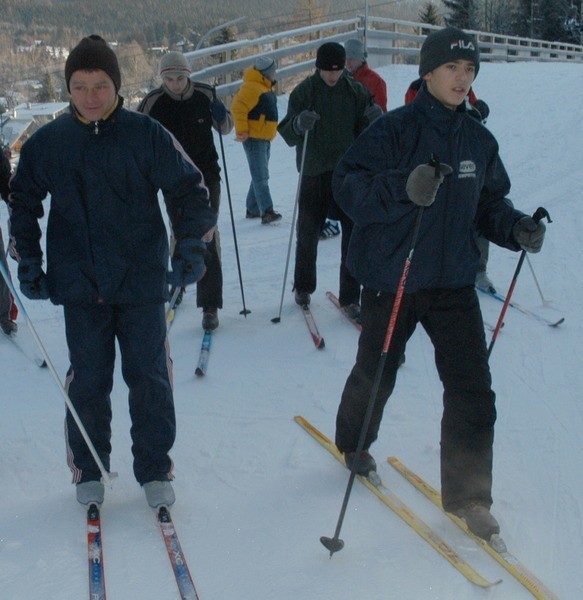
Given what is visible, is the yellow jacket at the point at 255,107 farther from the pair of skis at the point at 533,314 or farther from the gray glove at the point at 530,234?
the gray glove at the point at 530,234

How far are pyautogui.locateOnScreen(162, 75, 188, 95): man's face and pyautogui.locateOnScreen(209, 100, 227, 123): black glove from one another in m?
0.23

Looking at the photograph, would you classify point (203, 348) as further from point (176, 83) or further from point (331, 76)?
point (331, 76)

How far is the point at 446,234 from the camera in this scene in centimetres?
271

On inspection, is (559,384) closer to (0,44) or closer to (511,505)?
(511,505)

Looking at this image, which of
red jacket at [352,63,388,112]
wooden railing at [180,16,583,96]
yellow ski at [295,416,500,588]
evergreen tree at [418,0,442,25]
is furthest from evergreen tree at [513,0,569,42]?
yellow ski at [295,416,500,588]

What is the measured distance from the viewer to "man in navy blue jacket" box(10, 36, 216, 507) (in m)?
2.62

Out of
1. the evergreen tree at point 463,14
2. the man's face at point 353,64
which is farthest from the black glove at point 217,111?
the evergreen tree at point 463,14

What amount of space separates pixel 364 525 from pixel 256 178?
5.65 meters

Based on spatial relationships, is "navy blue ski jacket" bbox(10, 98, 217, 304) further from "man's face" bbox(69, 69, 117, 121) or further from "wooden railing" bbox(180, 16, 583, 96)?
"wooden railing" bbox(180, 16, 583, 96)

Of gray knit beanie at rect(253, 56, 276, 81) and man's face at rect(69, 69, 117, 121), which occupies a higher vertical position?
man's face at rect(69, 69, 117, 121)

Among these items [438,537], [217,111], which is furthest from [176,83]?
[438,537]

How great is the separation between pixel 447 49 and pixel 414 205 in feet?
1.91

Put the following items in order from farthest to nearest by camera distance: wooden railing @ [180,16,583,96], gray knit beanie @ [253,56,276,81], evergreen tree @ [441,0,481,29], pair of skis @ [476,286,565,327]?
evergreen tree @ [441,0,481,29], wooden railing @ [180,16,583,96], gray knit beanie @ [253,56,276,81], pair of skis @ [476,286,565,327]

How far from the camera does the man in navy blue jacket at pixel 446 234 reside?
2646 millimetres
